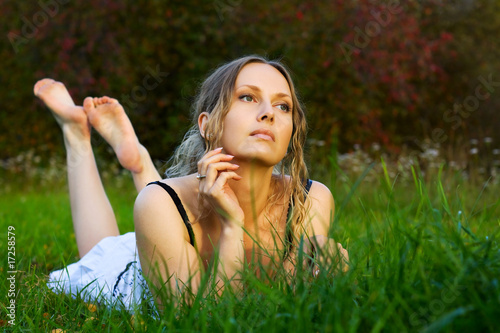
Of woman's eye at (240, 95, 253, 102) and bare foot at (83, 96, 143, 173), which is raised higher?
bare foot at (83, 96, 143, 173)

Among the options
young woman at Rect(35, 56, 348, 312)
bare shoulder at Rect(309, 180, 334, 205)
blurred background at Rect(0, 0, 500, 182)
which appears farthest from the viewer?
blurred background at Rect(0, 0, 500, 182)

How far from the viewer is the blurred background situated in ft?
23.8

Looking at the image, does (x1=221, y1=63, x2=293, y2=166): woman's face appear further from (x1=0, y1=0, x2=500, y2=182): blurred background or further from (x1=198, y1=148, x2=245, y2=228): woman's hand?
(x1=0, y1=0, x2=500, y2=182): blurred background

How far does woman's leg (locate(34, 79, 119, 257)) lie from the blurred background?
378cm

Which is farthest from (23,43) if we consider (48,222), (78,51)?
(48,222)

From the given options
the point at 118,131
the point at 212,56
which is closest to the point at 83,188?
the point at 118,131

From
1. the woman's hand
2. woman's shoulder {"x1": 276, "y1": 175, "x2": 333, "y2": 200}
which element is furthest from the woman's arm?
woman's shoulder {"x1": 276, "y1": 175, "x2": 333, "y2": 200}

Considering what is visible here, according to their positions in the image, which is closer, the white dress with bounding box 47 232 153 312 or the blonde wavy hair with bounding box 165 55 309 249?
the blonde wavy hair with bounding box 165 55 309 249

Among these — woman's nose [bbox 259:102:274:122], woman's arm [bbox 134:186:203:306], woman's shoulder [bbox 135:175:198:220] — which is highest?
woman's nose [bbox 259:102:274:122]

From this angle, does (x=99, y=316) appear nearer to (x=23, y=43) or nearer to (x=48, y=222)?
(x=48, y=222)

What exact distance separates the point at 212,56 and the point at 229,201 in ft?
19.7

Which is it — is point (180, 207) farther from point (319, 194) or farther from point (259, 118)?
point (319, 194)

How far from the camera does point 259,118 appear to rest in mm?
2055

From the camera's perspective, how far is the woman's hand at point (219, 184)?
197 centimetres
